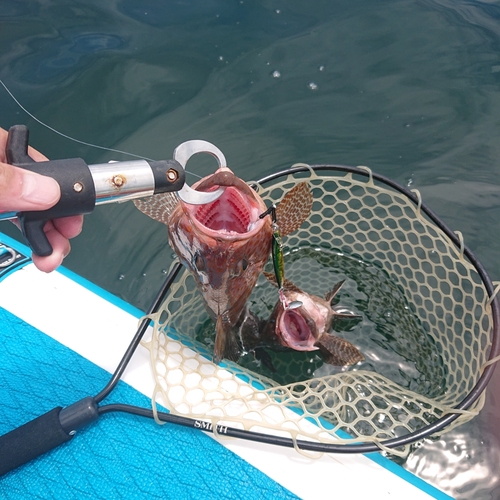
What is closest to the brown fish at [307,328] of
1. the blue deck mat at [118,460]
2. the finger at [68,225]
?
the blue deck mat at [118,460]

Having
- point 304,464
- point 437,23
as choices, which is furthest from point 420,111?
point 304,464

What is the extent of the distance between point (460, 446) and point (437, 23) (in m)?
3.55

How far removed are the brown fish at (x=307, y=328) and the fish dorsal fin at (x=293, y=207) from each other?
0.48m

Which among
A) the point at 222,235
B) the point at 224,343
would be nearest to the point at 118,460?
the point at 224,343

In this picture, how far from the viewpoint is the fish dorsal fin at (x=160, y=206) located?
7.14 ft

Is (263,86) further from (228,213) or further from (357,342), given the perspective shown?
(228,213)

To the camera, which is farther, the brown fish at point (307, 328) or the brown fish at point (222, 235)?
the brown fish at point (307, 328)

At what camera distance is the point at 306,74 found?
13.3 feet

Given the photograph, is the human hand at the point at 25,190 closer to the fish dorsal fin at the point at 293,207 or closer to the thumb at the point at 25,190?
the thumb at the point at 25,190

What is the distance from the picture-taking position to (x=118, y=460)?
1946mm

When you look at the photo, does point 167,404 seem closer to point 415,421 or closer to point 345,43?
point 415,421

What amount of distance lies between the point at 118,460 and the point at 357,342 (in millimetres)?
1925

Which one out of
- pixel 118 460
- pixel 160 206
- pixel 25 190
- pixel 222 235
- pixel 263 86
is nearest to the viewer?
pixel 25 190

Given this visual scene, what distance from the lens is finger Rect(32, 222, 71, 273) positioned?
1.63m
